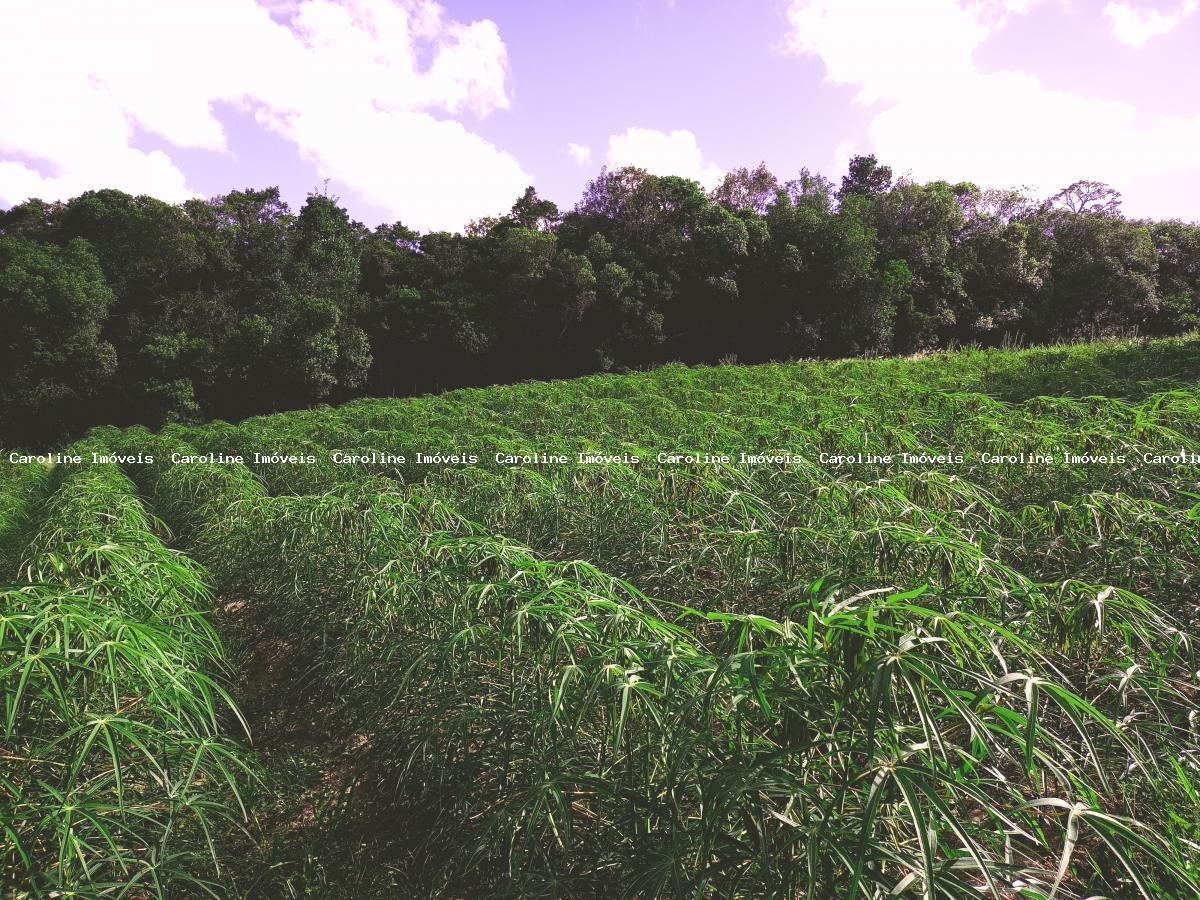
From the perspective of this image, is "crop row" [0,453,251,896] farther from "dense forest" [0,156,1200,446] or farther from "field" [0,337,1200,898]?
"dense forest" [0,156,1200,446]

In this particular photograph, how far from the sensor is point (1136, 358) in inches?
274

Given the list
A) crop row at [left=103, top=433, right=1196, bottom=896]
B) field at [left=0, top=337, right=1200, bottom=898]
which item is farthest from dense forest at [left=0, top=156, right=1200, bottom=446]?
crop row at [left=103, top=433, right=1196, bottom=896]

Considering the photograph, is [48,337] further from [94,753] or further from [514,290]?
[94,753]

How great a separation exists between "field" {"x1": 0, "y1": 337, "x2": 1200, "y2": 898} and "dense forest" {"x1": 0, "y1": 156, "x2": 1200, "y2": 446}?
43.6 feet

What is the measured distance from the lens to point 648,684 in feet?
4.12

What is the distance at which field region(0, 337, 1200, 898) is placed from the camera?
0.99 metres

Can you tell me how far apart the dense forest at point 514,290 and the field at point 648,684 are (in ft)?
43.6

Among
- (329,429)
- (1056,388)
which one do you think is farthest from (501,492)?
(1056,388)

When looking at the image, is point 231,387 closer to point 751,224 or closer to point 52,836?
point 751,224

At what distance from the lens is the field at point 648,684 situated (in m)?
0.99

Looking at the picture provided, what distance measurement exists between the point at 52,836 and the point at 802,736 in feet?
5.36

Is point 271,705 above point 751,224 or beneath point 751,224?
beneath

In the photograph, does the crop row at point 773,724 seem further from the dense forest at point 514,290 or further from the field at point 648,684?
the dense forest at point 514,290

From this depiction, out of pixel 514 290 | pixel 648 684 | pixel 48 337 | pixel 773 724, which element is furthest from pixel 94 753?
pixel 48 337
